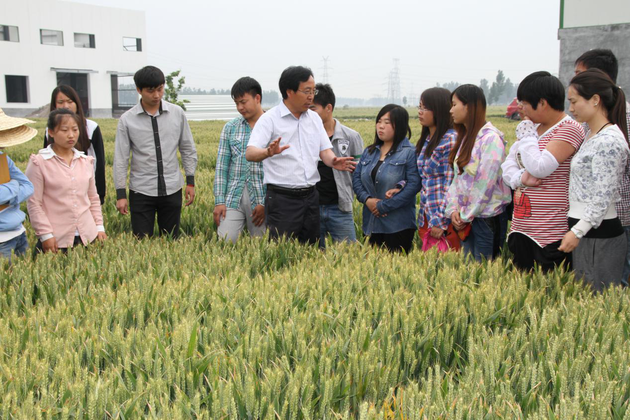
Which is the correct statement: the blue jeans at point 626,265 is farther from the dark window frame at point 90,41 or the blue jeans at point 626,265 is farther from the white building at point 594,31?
the dark window frame at point 90,41

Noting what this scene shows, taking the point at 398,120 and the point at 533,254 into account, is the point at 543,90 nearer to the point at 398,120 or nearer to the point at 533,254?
the point at 533,254

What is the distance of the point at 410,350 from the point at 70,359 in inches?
55.8

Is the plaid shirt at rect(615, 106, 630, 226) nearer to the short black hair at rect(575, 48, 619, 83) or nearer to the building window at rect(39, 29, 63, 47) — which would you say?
the short black hair at rect(575, 48, 619, 83)

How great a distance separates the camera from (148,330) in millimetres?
2682

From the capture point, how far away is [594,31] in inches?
448

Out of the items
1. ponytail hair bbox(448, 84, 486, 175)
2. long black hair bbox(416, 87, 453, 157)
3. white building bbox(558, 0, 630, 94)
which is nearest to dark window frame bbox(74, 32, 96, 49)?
white building bbox(558, 0, 630, 94)

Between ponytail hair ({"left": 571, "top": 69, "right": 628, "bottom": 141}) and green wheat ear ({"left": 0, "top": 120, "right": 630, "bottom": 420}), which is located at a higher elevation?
ponytail hair ({"left": 571, "top": 69, "right": 628, "bottom": 141})

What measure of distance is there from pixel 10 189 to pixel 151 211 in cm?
150

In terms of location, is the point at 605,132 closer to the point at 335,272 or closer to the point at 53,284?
the point at 335,272

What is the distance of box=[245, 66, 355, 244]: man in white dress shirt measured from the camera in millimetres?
4598

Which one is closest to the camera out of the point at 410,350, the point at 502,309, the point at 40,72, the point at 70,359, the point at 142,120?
the point at 70,359

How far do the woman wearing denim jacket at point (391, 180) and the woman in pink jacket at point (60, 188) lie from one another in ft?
7.68

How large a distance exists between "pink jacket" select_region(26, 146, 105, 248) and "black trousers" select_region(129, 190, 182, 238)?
62 cm

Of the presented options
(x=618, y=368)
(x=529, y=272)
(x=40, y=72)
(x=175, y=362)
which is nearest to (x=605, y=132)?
(x=529, y=272)
